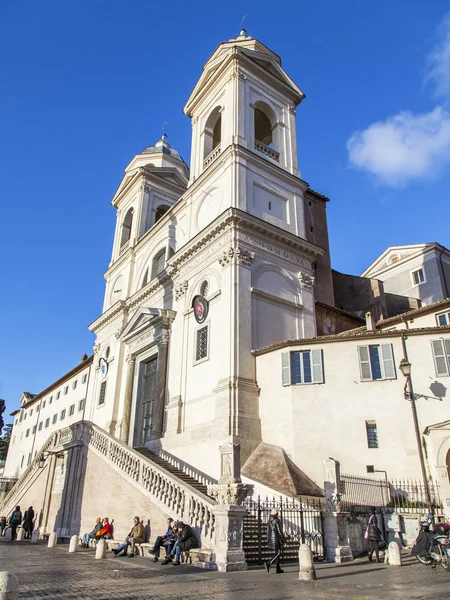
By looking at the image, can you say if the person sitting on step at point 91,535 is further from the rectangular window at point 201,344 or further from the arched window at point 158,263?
the arched window at point 158,263

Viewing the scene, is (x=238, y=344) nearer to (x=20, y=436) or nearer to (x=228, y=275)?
(x=228, y=275)

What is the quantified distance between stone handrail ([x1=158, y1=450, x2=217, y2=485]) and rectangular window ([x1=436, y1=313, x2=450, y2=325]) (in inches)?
416

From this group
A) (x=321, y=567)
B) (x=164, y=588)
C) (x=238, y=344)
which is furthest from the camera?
(x=238, y=344)

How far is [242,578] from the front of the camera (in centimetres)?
893

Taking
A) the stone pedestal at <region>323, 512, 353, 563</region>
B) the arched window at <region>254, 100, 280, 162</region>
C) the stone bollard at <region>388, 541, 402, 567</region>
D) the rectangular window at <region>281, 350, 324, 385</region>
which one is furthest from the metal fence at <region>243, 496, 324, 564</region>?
the arched window at <region>254, 100, 280, 162</region>

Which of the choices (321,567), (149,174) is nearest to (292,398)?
(321,567)

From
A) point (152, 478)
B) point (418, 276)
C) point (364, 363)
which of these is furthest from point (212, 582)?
point (418, 276)

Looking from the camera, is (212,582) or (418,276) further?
(418,276)

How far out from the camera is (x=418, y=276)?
2980 cm

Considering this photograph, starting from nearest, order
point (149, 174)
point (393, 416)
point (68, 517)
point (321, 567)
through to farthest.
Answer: point (321, 567), point (393, 416), point (68, 517), point (149, 174)

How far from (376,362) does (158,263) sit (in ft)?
52.1

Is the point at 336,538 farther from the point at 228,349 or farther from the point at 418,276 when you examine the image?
the point at 418,276

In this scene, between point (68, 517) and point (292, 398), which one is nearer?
point (292, 398)

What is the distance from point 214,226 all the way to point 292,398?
839 cm
